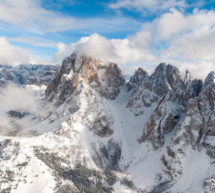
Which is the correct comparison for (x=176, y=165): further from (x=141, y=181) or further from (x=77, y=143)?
(x=77, y=143)

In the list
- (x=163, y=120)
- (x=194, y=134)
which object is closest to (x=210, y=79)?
(x=194, y=134)

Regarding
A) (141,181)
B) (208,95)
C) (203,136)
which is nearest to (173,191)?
(141,181)

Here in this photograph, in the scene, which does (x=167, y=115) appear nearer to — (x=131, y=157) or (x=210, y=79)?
(x=210, y=79)

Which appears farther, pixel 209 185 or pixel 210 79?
pixel 210 79

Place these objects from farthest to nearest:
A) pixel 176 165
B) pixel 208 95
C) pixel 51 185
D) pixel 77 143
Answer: pixel 77 143 < pixel 208 95 < pixel 176 165 < pixel 51 185

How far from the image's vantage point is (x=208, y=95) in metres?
171

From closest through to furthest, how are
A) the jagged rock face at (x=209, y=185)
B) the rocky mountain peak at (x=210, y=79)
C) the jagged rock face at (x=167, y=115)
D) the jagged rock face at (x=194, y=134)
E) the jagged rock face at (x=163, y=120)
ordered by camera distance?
the jagged rock face at (x=209, y=185) → the jagged rock face at (x=194, y=134) → the rocky mountain peak at (x=210, y=79) → the jagged rock face at (x=163, y=120) → the jagged rock face at (x=167, y=115)

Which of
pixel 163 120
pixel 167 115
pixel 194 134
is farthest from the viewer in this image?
pixel 167 115

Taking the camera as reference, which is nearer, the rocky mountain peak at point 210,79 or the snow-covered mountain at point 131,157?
the snow-covered mountain at point 131,157

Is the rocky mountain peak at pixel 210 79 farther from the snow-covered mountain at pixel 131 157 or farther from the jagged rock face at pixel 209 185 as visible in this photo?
the jagged rock face at pixel 209 185

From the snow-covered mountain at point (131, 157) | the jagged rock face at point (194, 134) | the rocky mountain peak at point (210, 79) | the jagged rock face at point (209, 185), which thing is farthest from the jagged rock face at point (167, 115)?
the jagged rock face at point (209, 185)

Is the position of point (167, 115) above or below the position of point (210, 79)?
below

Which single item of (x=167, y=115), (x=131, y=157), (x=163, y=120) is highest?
(x=167, y=115)

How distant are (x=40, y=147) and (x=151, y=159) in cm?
8970
